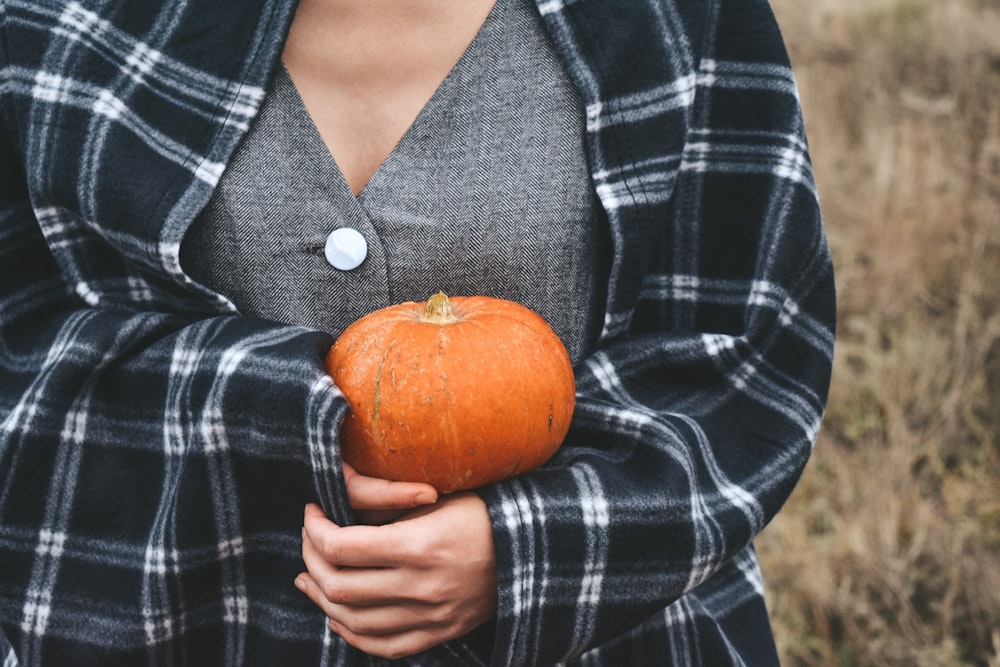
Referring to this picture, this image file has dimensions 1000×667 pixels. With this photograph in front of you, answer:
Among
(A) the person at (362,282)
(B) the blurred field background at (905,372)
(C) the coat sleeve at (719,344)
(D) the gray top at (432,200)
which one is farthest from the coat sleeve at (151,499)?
(B) the blurred field background at (905,372)

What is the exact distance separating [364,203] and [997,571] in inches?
95.7

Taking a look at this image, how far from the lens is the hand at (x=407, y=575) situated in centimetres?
114

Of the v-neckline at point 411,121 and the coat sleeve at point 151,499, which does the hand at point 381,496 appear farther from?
the v-neckline at point 411,121

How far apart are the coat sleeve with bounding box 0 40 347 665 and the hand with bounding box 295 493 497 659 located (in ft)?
0.30

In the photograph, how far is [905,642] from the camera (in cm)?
275

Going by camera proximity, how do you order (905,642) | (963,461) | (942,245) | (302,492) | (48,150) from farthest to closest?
(942,245) → (963,461) → (905,642) → (48,150) → (302,492)

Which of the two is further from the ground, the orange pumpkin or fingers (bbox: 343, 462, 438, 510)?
the orange pumpkin

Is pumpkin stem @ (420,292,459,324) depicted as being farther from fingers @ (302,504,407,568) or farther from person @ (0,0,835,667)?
fingers @ (302,504,407,568)

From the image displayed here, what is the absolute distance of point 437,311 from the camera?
126cm

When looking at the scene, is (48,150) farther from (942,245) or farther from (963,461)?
(942,245)

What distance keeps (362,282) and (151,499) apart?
409 millimetres

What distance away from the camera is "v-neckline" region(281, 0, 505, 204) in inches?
53.2

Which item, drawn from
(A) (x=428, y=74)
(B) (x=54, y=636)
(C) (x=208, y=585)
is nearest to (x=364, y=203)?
(A) (x=428, y=74)

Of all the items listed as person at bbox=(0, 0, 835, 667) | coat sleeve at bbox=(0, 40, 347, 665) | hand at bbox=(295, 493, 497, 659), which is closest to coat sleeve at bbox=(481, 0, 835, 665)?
person at bbox=(0, 0, 835, 667)
